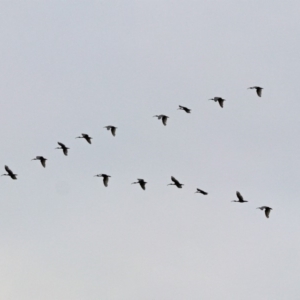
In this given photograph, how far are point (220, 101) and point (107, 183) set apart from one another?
601 inches

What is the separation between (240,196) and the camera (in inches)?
4587

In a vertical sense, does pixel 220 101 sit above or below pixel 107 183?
above

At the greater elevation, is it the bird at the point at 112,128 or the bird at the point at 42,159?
the bird at the point at 112,128

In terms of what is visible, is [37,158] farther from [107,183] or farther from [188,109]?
[188,109]

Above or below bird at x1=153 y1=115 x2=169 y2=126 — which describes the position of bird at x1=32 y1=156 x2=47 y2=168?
below

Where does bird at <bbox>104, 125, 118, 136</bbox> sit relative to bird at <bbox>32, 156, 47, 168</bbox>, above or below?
above

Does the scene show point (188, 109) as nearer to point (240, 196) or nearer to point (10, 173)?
point (240, 196)

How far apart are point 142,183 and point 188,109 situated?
9421 mm

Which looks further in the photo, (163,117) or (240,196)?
(163,117)

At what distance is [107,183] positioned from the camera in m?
122

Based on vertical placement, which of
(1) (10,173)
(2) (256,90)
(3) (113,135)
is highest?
(2) (256,90)

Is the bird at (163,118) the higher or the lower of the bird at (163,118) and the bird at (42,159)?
the higher

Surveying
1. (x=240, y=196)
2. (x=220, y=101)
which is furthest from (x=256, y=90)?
(x=240, y=196)

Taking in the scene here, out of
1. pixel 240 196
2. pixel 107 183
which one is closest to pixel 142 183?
pixel 107 183
